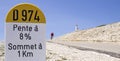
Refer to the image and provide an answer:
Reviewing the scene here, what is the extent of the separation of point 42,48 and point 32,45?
23cm

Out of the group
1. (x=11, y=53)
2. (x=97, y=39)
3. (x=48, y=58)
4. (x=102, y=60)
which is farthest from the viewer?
(x=97, y=39)

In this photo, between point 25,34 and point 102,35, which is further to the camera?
point 102,35

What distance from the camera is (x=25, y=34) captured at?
7.50m

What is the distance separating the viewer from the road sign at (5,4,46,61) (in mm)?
7445

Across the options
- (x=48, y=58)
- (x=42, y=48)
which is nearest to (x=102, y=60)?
(x=48, y=58)

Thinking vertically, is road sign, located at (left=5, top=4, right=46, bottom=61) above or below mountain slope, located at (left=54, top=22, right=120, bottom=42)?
below

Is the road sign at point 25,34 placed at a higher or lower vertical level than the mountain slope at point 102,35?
lower

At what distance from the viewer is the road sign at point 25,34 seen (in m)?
7.45

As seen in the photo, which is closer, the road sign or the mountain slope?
the road sign

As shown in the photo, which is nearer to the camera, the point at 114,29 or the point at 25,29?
the point at 25,29

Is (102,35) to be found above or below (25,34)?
above

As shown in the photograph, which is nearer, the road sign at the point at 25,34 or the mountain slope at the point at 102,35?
the road sign at the point at 25,34

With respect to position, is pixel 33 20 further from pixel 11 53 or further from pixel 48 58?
pixel 48 58

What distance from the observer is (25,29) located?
24.7 feet
